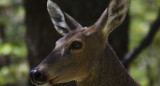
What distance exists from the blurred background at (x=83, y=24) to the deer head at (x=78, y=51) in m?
1.79

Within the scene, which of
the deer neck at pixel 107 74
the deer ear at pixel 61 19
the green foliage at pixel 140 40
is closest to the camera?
the deer neck at pixel 107 74

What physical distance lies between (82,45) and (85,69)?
256 millimetres

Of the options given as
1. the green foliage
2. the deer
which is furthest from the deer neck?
the green foliage

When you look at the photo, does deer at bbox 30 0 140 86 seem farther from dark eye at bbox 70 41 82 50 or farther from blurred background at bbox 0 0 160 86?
blurred background at bbox 0 0 160 86

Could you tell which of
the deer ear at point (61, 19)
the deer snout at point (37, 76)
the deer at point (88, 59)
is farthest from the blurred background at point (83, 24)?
the deer snout at point (37, 76)

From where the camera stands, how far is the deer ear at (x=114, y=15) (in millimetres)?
5352

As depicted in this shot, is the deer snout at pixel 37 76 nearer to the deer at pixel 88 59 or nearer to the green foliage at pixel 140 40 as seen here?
the deer at pixel 88 59

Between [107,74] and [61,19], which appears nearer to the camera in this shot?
[107,74]

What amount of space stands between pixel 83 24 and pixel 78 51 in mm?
2120

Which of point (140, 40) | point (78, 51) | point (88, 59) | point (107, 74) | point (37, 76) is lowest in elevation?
point (140, 40)

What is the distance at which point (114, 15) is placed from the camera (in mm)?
5430

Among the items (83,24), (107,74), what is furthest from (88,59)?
(83,24)

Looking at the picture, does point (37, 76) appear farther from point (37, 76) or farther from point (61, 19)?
point (61, 19)

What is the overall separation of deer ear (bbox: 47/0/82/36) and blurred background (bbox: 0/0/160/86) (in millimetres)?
1133
